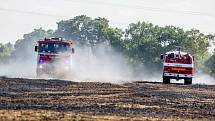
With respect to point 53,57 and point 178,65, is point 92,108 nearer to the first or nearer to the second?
point 178,65

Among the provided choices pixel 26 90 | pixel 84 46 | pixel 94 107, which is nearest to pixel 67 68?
pixel 26 90

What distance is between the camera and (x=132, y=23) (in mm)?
115250

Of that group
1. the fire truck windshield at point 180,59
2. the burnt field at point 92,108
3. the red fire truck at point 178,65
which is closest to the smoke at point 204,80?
the red fire truck at point 178,65

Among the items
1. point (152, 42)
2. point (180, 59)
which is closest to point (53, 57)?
point (180, 59)

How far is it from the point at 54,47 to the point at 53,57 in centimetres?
90

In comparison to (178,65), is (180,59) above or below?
above

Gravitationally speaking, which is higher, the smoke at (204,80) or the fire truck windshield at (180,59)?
the fire truck windshield at (180,59)

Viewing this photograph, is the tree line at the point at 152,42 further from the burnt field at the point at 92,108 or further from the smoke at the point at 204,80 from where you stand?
the burnt field at the point at 92,108

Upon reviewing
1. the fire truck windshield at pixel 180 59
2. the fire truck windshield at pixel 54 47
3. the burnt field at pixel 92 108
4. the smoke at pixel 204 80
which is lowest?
the smoke at pixel 204 80

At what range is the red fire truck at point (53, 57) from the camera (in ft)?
153

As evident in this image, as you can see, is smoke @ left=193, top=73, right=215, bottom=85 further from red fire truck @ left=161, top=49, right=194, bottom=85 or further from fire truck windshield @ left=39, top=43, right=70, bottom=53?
fire truck windshield @ left=39, top=43, right=70, bottom=53

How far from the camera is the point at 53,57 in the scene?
4684 cm

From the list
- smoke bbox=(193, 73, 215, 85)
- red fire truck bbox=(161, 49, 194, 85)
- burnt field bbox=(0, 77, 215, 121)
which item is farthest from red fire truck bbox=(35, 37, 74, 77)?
smoke bbox=(193, 73, 215, 85)

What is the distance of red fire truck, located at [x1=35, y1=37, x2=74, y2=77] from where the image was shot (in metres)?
46.8
